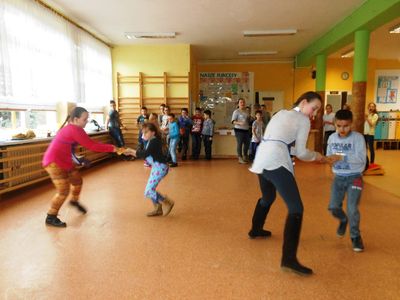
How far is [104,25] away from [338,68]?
28.7ft

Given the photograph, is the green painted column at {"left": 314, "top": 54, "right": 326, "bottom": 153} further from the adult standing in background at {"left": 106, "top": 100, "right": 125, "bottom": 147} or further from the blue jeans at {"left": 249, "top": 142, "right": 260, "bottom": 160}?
the adult standing in background at {"left": 106, "top": 100, "right": 125, "bottom": 147}

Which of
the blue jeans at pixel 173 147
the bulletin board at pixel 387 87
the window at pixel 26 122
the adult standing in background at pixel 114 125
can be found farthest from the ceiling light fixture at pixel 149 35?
the bulletin board at pixel 387 87

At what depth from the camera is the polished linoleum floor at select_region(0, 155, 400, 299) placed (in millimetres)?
2141

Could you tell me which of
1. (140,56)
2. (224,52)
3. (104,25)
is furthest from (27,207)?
(224,52)

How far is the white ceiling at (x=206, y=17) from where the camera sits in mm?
5859

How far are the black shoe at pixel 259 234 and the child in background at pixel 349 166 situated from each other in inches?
28.5

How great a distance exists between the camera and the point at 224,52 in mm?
10414

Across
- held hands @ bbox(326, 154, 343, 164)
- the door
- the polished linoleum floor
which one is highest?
the door

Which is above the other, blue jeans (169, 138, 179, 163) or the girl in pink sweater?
the girl in pink sweater

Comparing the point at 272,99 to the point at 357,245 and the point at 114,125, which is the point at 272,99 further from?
the point at 357,245

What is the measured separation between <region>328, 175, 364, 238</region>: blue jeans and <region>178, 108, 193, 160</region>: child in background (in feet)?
19.5

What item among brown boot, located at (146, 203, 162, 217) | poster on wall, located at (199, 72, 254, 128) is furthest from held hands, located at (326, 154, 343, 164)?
poster on wall, located at (199, 72, 254, 128)

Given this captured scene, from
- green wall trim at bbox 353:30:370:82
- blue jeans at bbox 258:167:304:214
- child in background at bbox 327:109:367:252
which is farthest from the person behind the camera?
green wall trim at bbox 353:30:370:82

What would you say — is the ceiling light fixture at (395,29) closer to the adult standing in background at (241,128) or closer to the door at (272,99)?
the adult standing in background at (241,128)
